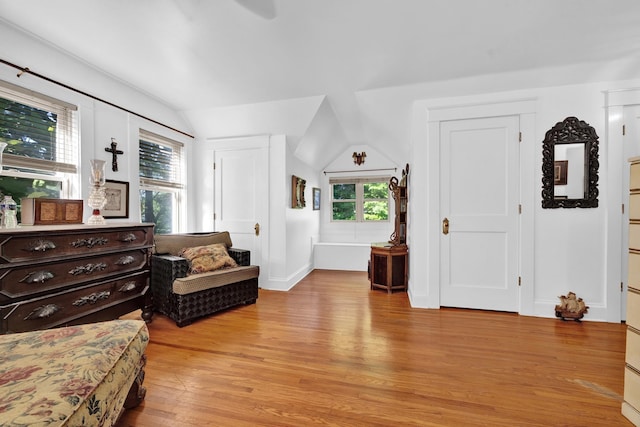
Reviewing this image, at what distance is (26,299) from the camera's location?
5.16 feet

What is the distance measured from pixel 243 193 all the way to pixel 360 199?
2606 mm

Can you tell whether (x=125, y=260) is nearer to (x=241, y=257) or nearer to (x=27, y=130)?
(x=241, y=257)

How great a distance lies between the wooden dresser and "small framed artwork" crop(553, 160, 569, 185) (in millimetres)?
1615

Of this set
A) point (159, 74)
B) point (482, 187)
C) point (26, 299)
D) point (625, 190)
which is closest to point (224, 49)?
point (159, 74)

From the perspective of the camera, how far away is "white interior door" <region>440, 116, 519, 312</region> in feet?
9.23

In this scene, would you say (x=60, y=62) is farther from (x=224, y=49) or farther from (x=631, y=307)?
(x=631, y=307)

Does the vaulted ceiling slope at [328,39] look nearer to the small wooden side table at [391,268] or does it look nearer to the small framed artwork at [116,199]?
the small framed artwork at [116,199]

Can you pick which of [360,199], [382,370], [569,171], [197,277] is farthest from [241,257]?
[569,171]

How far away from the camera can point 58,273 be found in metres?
1.74

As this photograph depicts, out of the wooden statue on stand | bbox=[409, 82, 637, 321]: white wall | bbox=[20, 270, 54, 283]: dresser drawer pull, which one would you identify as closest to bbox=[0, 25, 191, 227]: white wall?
bbox=[20, 270, 54, 283]: dresser drawer pull

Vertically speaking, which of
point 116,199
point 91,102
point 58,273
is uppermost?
point 91,102

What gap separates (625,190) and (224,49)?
406 centimetres

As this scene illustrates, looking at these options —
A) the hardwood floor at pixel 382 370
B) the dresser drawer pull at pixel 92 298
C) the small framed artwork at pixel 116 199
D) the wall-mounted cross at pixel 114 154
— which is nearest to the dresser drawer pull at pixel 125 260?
the dresser drawer pull at pixel 92 298

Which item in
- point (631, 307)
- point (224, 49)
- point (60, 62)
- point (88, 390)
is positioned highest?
point (224, 49)
